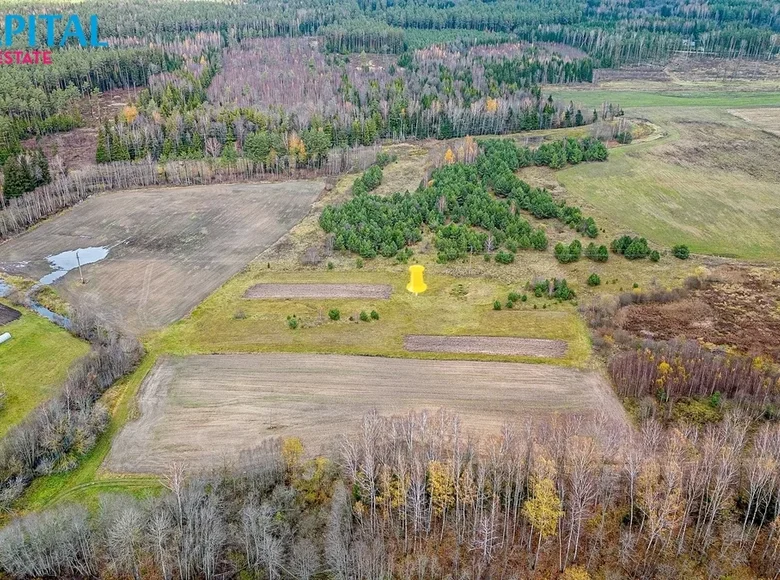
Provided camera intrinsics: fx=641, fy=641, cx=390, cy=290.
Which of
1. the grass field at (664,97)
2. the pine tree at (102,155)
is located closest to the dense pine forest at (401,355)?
the pine tree at (102,155)

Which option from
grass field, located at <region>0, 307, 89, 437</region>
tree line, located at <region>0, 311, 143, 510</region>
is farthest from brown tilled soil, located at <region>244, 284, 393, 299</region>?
grass field, located at <region>0, 307, 89, 437</region>

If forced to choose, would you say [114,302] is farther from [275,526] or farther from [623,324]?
[623,324]

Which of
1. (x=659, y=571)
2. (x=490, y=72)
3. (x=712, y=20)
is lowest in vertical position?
(x=659, y=571)

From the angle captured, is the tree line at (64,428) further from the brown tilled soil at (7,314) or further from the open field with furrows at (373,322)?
the brown tilled soil at (7,314)

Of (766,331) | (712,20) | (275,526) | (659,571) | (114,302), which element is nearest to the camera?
(659,571)

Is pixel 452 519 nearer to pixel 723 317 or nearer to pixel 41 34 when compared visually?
pixel 723 317

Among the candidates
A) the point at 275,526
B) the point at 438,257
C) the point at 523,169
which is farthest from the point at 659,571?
the point at 523,169

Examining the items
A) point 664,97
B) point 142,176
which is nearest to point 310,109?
point 142,176

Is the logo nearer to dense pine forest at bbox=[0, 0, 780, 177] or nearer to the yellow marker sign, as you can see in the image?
dense pine forest at bbox=[0, 0, 780, 177]
